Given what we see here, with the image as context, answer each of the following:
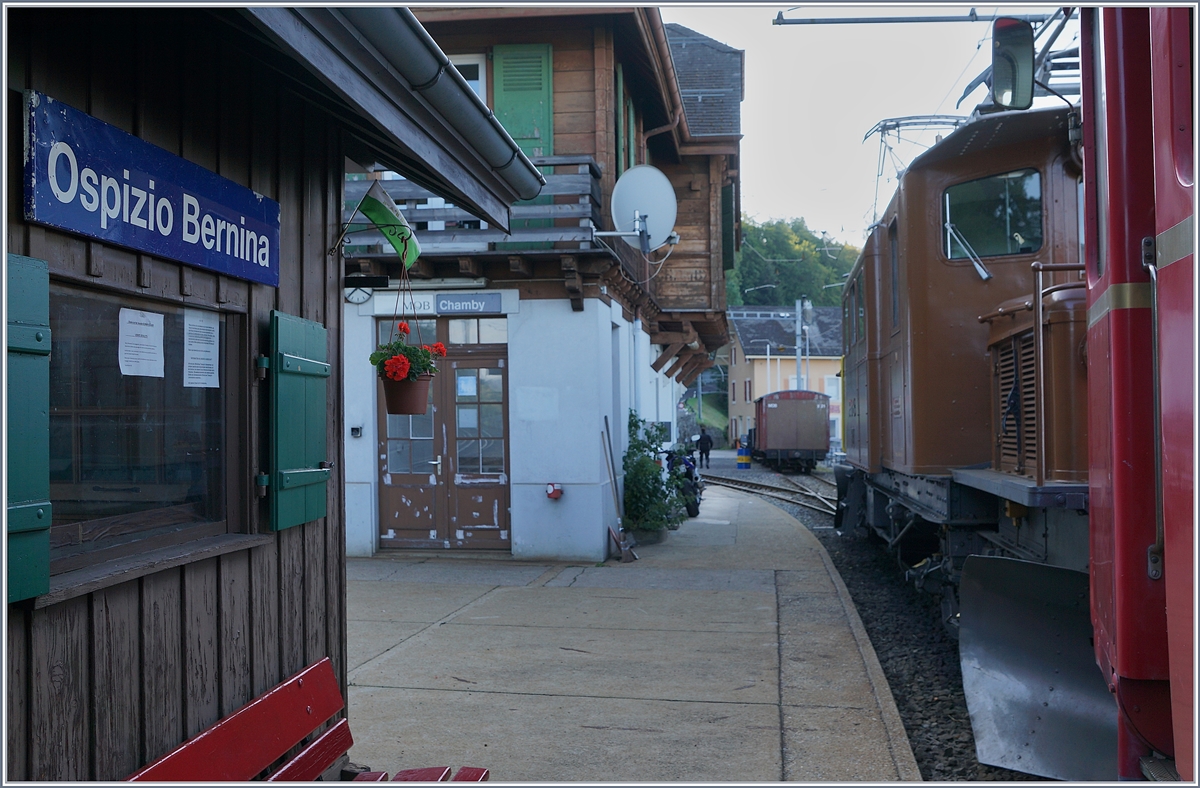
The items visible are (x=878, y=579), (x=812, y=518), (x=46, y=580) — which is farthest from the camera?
(x=812, y=518)

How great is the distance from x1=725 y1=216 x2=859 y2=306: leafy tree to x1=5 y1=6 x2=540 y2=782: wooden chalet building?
7795cm

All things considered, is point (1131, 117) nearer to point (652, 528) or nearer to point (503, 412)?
point (503, 412)

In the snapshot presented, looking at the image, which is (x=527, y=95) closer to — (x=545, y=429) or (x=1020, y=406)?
(x=545, y=429)

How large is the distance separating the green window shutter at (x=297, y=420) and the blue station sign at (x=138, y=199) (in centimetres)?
25

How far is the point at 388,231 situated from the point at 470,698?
8.58ft

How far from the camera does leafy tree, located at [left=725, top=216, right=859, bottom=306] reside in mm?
83375

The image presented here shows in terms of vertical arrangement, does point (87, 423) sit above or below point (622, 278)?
below

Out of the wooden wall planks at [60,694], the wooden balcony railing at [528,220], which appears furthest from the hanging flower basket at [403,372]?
→ the wooden balcony railing at [528,220]

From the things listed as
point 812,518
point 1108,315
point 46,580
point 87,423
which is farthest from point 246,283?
point 812,518

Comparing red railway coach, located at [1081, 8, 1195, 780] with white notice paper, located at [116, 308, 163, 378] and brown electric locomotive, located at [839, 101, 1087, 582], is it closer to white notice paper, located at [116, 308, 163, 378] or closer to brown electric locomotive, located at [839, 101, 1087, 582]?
brown electric locomotive, located at [839, 101, 1087, 582]

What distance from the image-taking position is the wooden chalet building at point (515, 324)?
34.6ft

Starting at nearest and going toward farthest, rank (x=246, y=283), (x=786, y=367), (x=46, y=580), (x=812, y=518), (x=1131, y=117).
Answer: (x=46, y=580), (x=1131, y=117), (x=246, y=283), (x=812, y=518), (x=786, y=367)

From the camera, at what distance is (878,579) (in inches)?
399

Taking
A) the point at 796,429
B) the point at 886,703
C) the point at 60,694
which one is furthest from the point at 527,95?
the point at 796,429
